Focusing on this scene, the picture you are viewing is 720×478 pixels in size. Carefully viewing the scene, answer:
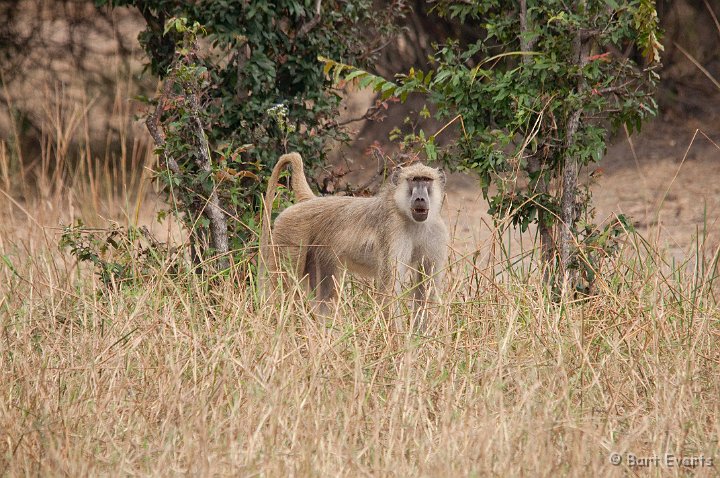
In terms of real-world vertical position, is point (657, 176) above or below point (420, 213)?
below

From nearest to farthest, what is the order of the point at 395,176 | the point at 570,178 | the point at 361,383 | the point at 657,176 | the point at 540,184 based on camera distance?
the point at 361,383, the point at 395,176, the point at 570,178, the point at 540,184, the point at 657,176

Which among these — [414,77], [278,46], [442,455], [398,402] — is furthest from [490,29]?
[442,455]

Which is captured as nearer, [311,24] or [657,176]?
[311,24]

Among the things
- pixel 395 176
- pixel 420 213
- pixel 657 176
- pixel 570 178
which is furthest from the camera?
pixel 657 176

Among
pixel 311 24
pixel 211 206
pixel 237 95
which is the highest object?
pixel 311 24

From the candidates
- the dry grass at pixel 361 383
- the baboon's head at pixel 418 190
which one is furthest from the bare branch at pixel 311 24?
the dry grass at pixel 361 383

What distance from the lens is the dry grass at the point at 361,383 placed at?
10.9ft

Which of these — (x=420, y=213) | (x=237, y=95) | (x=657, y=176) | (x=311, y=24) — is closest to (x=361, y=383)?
(x=420, y=213)

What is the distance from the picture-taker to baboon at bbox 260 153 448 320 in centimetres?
525

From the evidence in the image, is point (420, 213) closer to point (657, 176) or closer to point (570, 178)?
point (570, 178)

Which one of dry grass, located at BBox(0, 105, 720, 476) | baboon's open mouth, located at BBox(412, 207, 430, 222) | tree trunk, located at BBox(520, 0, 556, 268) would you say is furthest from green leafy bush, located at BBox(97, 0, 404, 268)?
tree trunk, located at BBox(520, 0, 556, 268)

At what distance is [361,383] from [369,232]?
1818 mm

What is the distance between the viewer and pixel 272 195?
18.1 feet

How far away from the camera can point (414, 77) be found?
5.39 meters
